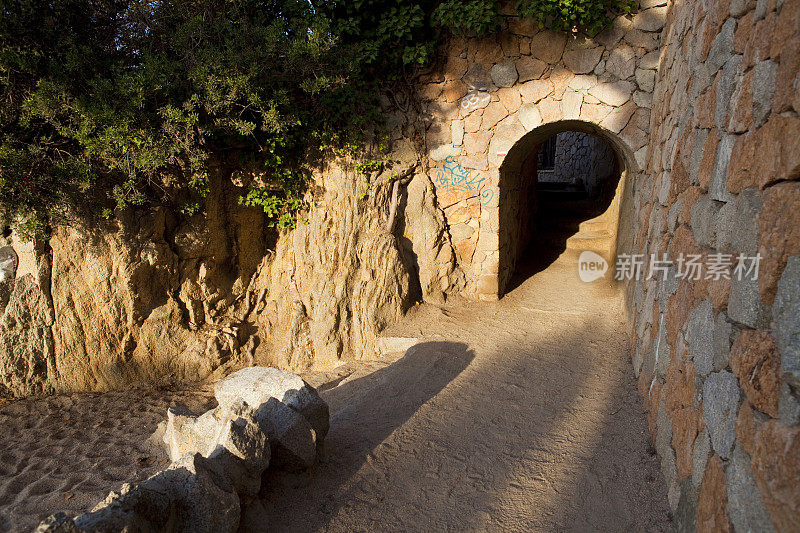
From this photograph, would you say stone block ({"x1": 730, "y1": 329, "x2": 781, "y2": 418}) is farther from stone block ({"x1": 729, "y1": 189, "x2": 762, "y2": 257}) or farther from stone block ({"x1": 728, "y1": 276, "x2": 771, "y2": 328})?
stone block ({"x1": 729, "y1": 189, "x2": 762, "y2": 257})

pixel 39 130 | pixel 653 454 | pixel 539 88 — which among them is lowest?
pixel 653 454

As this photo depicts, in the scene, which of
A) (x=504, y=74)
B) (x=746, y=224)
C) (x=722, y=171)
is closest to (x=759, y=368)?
(x=746, y=224)

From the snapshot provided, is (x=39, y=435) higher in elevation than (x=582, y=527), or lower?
lower

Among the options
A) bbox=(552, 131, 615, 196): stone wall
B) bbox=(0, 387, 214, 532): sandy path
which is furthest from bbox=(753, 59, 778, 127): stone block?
bbox=(552, 131, 615, 196): stone wall

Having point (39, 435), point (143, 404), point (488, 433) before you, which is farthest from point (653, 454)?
point (39, 435)

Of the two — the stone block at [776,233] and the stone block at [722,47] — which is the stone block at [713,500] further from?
the stone block at [722,47]

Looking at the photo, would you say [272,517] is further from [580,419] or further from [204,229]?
[204,229]

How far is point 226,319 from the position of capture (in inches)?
232

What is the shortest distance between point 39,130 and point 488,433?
4.89 m

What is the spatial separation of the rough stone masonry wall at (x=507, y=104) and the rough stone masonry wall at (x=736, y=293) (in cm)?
218

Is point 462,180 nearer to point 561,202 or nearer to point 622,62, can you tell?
point 622,62

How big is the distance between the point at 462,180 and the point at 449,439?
11.4 ft

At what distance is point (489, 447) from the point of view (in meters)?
2.76

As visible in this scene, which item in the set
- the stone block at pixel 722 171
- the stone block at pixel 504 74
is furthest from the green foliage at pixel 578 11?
the stone block at pixel 722 171
